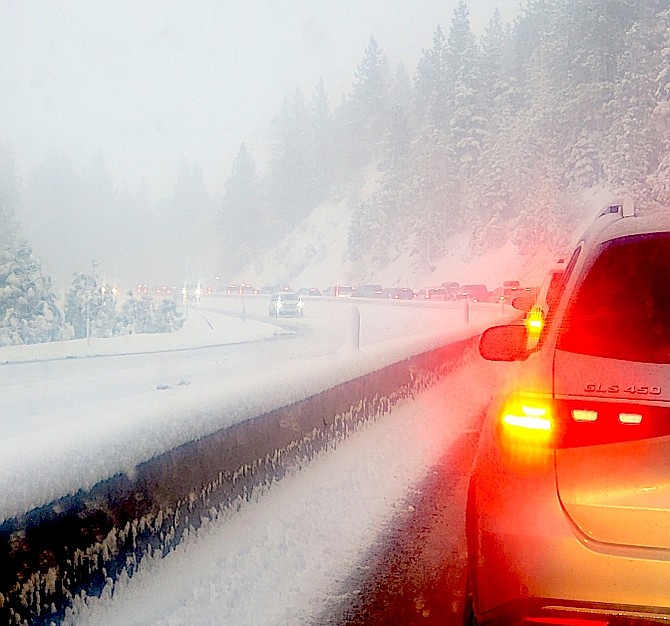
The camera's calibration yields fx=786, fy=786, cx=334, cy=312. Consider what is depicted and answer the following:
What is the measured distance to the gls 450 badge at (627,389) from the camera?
8.74 ft

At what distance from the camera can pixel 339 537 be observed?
211 inches

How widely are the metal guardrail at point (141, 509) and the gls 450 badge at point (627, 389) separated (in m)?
2.07

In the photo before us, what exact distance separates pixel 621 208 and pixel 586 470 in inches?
71.0

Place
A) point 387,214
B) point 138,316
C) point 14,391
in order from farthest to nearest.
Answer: point 387,214, point 138,316, point 14,391

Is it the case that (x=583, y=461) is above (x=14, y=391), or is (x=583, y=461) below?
above

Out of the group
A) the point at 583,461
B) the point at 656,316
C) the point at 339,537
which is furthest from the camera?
the point at 339,537

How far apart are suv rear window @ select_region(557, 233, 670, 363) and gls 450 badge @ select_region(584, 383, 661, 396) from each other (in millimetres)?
136

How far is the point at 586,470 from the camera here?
8.87ft

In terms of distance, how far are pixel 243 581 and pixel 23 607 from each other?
170cm

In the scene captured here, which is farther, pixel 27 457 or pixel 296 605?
pixel 296 605

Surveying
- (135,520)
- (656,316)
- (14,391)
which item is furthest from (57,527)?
(14,391)

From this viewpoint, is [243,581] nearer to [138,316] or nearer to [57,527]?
[57,527]

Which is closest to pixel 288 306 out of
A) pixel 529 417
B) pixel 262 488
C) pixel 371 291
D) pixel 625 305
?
pixel 371 291

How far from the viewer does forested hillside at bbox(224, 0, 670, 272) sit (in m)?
48.5
